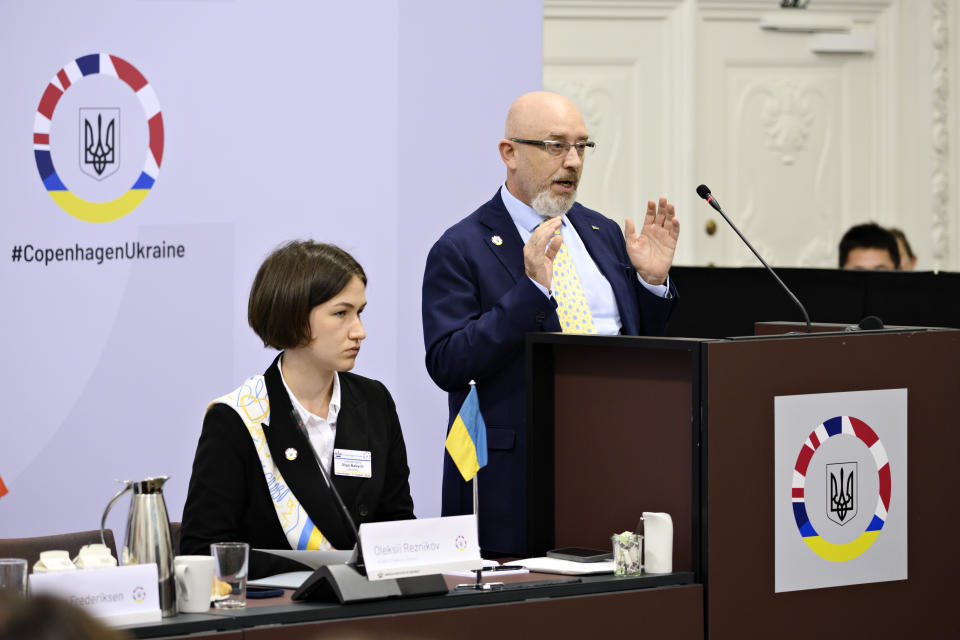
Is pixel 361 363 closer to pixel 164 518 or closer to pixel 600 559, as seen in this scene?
pixel 600 559

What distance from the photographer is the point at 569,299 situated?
3289 mm

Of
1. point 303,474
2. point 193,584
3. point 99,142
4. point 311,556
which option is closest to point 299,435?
point 303,474

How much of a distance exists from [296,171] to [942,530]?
2157 mm

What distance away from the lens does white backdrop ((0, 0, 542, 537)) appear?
3807 mm

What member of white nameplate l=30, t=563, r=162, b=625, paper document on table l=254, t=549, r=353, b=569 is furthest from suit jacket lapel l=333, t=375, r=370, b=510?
white nameplate l=30, t=563, r=162, b=625

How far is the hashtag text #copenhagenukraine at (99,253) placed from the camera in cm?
379

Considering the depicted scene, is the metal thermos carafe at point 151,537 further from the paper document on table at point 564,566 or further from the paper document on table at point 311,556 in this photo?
the paper document on table at point 564,566

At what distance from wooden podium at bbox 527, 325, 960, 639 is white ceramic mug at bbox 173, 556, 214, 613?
81cm

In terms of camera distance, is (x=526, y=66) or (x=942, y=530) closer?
(x=942, y=530)

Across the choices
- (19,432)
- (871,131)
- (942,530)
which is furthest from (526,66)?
(871,131)

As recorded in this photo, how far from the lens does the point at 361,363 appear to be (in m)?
4.30

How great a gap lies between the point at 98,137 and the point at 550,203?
135cm

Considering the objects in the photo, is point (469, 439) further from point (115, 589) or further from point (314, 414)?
point (115, 589)

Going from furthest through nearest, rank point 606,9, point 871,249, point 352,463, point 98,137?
point 606,9 → point 871,249 → point 98,137 → point 352,463
